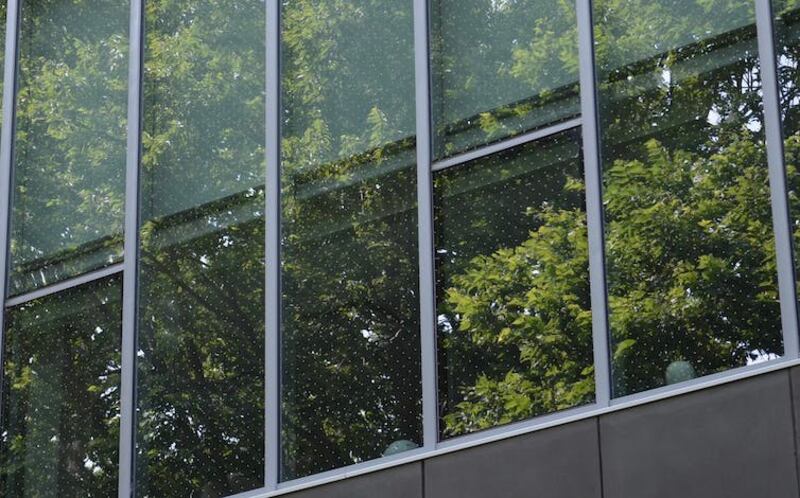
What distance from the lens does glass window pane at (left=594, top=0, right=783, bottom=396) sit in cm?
982

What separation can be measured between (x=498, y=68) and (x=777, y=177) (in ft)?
7.36

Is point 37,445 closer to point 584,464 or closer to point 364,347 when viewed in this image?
point 364,347

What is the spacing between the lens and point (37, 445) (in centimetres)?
1320

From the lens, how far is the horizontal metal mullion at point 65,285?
13.2m

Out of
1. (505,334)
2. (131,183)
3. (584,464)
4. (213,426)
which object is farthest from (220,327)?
(584,464)

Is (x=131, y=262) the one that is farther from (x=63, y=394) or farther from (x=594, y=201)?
(x=594, y=201)

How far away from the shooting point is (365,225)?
1165cm

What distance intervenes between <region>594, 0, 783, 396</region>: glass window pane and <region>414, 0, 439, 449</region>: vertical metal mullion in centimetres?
129

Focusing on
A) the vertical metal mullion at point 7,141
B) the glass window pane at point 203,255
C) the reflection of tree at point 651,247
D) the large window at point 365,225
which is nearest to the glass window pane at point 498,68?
the large window at point 365,225

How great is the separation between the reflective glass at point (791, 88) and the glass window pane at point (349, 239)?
259cm

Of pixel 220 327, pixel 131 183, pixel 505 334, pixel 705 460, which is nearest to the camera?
pixel 705 460

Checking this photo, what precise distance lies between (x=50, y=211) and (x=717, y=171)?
583 centimetres

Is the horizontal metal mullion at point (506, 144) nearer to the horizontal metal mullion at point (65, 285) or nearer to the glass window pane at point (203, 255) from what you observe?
the glass window pane at point (203, 255)

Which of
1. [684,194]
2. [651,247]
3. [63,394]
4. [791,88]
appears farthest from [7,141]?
[791,88]
